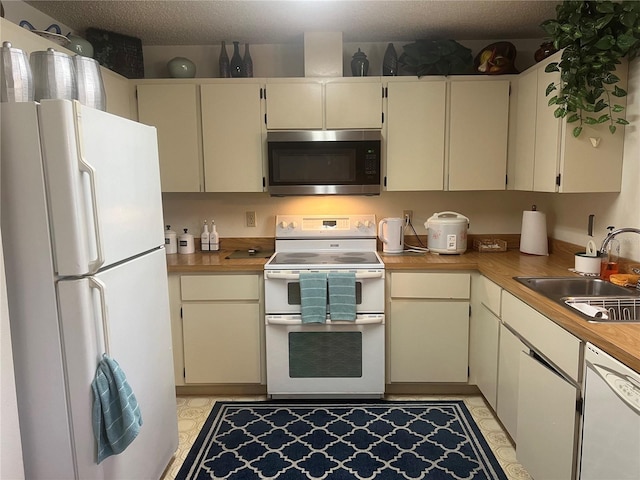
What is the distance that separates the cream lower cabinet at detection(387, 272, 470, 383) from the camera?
259 centimetres

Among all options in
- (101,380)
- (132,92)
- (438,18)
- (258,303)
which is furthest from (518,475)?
(132,92)

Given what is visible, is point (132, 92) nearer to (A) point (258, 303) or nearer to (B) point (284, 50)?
(B) point (284, 50)

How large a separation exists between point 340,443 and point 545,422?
1029 mm

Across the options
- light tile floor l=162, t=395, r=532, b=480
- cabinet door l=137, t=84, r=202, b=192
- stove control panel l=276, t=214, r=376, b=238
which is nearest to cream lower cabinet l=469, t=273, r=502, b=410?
light tile floor l=162, t=395, r=532, b=480

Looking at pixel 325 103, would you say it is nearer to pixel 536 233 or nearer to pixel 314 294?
pixel 314 294

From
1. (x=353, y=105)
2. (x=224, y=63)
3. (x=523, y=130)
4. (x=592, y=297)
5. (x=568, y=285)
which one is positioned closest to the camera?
(x=592, y=297)

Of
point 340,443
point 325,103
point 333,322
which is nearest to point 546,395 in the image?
point 340,443

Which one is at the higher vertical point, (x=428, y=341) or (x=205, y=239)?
(x=205, y=239)

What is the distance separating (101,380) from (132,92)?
79.6 inches

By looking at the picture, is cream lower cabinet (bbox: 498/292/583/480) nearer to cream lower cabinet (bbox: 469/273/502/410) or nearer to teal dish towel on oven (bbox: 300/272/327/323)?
cream lower cabinet (bbox: 469/273/502/410)

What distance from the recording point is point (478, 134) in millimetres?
2744

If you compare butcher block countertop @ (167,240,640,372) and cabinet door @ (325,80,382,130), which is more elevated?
cabinet door @ (325,80,382,130)

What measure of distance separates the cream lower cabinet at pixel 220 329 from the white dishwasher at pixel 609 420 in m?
1.77

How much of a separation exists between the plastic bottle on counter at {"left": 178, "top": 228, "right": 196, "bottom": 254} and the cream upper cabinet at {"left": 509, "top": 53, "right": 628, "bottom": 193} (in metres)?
2.25
